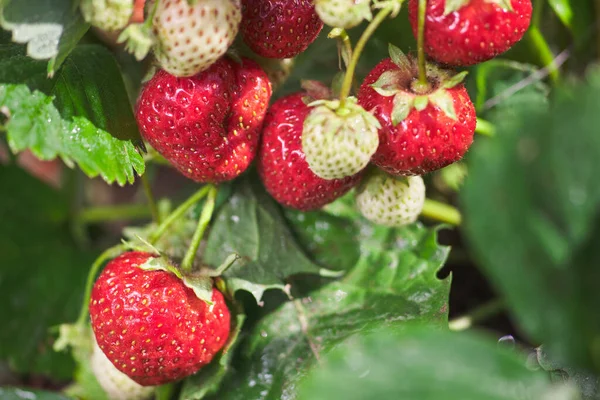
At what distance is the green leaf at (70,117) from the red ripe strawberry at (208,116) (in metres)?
0.04

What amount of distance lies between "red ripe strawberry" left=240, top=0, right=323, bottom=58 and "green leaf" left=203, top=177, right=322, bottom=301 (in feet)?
0.84

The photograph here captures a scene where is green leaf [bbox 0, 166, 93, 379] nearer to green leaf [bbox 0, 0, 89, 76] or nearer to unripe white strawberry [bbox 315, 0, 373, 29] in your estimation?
green leaf [bbox 0, 0, 89, 76]

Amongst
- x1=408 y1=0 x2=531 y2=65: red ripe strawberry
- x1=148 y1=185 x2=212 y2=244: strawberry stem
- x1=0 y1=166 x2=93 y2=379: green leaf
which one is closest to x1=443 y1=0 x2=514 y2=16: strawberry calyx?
x1=408 y1=0 x2=531 y2=65: red ripe strawberry

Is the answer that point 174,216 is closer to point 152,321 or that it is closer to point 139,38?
point 152,321

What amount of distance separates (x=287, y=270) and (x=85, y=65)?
0.38 m

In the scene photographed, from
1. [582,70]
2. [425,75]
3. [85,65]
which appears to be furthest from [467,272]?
[85,65]

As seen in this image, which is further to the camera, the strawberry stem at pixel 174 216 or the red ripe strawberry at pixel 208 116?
the strawberry stem at pixel 174 216

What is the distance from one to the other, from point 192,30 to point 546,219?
1.25ft

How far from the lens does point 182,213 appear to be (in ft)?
3.23

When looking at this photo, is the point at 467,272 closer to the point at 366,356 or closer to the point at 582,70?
the point at 582,70

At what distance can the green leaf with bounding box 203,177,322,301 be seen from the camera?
3.18ft

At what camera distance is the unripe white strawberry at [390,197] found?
0.90 meters

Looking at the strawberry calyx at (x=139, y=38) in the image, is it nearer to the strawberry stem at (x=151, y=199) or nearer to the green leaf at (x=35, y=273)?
the strawberry stem at (x=151, y=199)

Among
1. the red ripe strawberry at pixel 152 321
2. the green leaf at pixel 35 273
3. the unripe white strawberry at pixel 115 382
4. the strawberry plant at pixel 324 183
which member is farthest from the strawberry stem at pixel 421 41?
the green leaf at pixel 35 273
